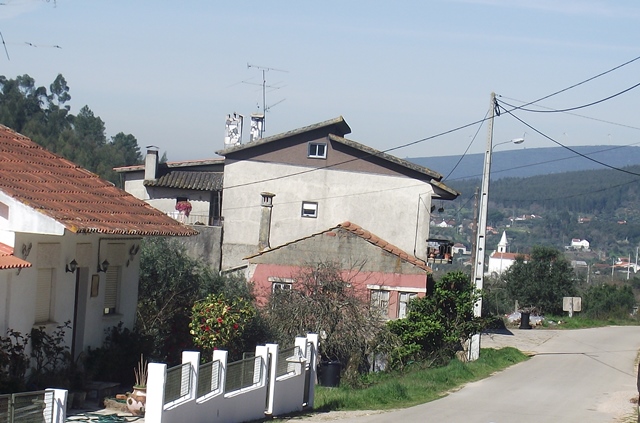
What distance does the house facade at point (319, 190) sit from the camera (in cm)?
3991

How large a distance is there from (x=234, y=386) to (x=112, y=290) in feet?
11.7

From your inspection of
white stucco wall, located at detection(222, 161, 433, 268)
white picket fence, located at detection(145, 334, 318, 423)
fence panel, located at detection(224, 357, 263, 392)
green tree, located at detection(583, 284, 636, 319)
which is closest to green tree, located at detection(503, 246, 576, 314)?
green tree, located at detection(583, 284, 636, 319)

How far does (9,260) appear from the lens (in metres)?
14.0

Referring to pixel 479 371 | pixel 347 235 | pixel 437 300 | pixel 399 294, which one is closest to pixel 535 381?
pixel 479 371

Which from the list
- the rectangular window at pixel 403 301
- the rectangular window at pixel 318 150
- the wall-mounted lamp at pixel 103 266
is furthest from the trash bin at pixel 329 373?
the rectangular window at pixel 318 150

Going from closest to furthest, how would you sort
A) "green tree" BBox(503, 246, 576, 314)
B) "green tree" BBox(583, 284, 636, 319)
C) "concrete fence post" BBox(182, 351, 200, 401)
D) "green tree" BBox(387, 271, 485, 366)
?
"concrete fence post" BBox(182, 351, 200, 401) < "green tree" BBox(387, 271, 485, 366) < "green tree" BBox(503, 246, 576, 314) < "green tree" BBox(583, 284, 636, 319)

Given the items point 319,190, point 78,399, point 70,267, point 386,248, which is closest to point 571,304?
point 319,190

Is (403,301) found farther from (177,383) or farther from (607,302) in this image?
(607,302)

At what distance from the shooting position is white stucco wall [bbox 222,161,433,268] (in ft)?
131

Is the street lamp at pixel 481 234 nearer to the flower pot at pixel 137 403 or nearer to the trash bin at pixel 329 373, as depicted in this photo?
the trash bin at pixel 329 373

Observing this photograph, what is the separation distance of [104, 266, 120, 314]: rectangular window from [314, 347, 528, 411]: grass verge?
4.97 m

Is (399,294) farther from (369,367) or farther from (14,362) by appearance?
(14,362)

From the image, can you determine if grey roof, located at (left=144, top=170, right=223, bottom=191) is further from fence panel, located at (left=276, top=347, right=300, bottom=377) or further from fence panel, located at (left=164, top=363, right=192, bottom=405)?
fence panel, located at (left=164, top=363, right=192, bottom=405)

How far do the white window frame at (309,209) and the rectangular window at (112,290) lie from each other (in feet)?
75.3
